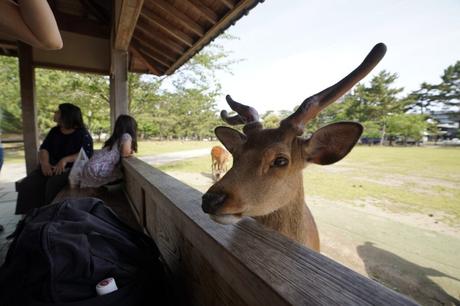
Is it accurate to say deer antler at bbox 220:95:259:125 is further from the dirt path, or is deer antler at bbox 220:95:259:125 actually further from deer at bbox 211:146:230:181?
deer at bbox 211:146:230:181

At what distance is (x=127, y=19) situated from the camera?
2326 mm

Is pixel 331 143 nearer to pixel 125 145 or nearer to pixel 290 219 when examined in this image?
pixel 290 219

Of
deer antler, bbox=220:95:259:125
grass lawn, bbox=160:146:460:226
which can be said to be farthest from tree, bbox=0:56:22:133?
deer antler, bbox=220:95:259:125

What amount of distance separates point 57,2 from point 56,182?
3141 millimetres

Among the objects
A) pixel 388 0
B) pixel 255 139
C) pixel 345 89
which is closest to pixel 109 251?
pixel 255 139

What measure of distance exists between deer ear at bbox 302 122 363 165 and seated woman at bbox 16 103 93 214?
296 centimetres

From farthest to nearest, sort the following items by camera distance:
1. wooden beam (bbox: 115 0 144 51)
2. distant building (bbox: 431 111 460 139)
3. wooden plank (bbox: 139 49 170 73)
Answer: distant building (bbox: 431 111 460 139)
wooden plank (bbox: 139 49 170 73)
wooden beam (bbox: 115 0 144 51)

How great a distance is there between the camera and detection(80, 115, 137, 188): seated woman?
8.65 ft

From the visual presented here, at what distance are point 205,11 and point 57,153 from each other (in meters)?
2.54

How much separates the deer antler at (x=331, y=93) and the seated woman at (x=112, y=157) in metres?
2.19

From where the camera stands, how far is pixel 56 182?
286 cm

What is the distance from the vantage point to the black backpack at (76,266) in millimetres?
759

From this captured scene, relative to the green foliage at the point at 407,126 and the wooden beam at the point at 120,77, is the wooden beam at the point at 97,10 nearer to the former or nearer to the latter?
the wooden beam at the point at 120,77

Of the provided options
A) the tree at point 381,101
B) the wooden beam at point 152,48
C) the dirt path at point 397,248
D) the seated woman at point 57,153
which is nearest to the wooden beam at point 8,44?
the wooden beam at point 152,48
